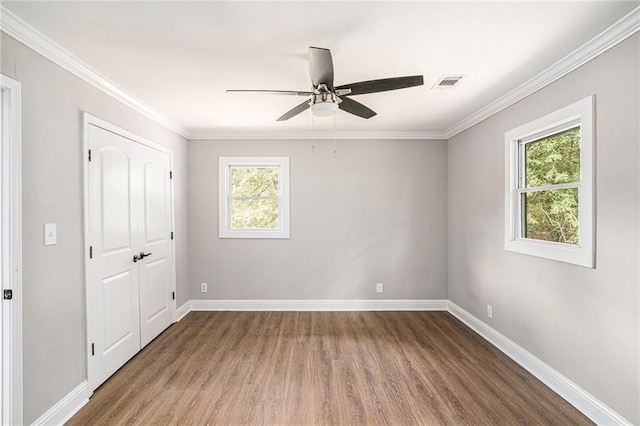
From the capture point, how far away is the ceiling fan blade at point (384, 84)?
190 centimetres

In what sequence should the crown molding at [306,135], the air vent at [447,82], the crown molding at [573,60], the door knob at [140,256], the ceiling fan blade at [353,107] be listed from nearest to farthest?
the crown molding at [573,60], the ceiling fan blade at [353,107], the air vent at [447,82], the door knob at [140,256], the crown molding at [306,135]

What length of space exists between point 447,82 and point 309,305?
317 cm

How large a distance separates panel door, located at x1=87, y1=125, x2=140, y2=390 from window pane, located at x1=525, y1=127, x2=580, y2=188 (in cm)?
364

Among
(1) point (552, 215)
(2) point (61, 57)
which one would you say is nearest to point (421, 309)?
(1) point (552, 215)

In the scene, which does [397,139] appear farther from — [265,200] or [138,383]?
[138,383]

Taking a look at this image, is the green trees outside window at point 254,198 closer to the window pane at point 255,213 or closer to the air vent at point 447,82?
the window pane at point 255,213

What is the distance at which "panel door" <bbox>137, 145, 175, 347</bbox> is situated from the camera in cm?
316

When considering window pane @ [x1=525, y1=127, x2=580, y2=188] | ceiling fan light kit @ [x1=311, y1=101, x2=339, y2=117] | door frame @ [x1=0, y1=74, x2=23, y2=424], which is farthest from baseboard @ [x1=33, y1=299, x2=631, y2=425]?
ceiling fan light kit @ [x1=311, y1=101, x2=339, y2=117]

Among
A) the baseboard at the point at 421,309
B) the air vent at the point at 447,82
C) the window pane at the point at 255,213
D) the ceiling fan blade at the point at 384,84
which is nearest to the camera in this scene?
the ceiling fan blade at the point at 384,84

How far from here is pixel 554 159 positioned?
2.56 m

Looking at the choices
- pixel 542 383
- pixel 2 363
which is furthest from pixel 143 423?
pixel 542 383

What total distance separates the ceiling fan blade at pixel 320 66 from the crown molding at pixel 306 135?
2.34m

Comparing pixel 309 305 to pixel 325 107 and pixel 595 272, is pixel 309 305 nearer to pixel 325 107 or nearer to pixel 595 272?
pixel 325 107

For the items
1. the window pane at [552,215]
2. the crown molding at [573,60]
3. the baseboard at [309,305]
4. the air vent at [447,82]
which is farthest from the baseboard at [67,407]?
the crown molding at [573,60]
